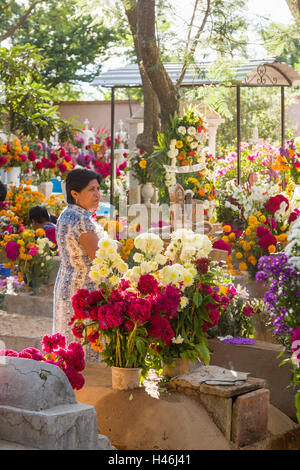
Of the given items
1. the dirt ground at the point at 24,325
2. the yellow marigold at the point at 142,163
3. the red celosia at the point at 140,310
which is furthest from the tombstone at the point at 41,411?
the yellow marigold at the point at 142,163

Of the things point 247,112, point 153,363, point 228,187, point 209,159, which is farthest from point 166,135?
point 247,112

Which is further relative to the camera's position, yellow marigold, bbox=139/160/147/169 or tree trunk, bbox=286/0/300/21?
yellow marigold, bbox=139/160/147/169

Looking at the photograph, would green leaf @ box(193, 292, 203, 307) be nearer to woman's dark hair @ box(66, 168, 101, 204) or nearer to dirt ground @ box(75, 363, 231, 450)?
dirt ground @ box(75, 363, 231, 450)

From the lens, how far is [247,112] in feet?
72.4

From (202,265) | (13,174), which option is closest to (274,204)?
(202,265)

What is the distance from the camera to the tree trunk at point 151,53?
784cm

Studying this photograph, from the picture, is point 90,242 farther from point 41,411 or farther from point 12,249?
point 12,249

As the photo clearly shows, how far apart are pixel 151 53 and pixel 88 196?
429cm

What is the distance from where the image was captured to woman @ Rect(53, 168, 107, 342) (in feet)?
13.4

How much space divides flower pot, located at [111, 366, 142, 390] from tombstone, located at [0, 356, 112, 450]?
79 cm

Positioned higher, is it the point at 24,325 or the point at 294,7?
the point at 294,7

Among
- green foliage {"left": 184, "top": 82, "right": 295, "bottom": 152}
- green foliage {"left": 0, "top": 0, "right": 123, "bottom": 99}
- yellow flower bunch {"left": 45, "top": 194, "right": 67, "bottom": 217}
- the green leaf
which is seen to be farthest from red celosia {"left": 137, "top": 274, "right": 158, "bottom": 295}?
green foliage {"left": 0, "top": 0, "right": 123, "bottom": 99}

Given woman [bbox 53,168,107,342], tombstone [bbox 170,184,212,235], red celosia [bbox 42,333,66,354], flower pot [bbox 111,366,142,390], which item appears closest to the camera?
red celosia [bbox 42,333,66,354]

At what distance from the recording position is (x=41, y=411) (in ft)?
9.25
